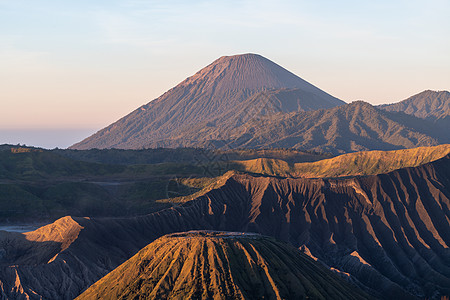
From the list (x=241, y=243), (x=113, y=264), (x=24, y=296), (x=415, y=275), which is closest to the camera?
(x=241, y=243)

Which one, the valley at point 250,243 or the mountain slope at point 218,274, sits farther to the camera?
the valley at point 250,243

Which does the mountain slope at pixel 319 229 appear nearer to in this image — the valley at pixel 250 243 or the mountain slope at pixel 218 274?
the valley at pixel 250 243

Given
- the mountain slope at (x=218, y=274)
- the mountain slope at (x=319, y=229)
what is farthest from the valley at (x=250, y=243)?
the mountain slope at (x=319, y=229)

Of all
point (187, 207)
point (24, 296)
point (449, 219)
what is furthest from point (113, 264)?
point (449, 219)

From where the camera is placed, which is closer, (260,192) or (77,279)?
(77,279)

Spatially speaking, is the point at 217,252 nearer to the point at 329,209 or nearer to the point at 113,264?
the point at 113,264

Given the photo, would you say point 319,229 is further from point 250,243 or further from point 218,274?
point 218,274

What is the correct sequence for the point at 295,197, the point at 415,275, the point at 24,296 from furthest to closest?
the point at 295,197, the point at 415,275, the point at 24,296
